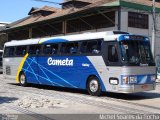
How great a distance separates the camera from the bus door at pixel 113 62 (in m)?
15.8

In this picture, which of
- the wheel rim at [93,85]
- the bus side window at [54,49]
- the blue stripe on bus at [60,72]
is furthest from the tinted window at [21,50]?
the wheel rim at [93,85]

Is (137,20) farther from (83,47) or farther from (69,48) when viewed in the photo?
(83,47)

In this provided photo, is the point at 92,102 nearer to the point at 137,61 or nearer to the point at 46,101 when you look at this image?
the point at 46,101

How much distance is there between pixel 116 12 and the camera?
117 feet

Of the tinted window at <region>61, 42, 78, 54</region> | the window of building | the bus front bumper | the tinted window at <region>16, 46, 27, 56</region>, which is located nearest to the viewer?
the bus front bumper

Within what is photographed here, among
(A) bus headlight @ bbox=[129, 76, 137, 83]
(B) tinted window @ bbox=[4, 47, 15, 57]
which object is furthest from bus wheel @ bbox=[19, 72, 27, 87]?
(A) bus headlight @ bbox=[129, 76, 137, 83]

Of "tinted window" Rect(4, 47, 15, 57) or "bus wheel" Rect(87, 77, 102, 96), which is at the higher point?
"tinted window" Rect(4, 47, 15, 57)

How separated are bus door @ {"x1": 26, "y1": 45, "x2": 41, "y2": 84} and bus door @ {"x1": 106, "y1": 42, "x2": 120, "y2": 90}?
603cm

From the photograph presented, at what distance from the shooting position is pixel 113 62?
52.5ft

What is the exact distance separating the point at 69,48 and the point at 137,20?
2001 cm

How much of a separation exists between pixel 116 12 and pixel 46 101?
22.7 meters

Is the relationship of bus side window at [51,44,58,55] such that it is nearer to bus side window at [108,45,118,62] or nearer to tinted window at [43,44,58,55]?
tinted window at [43,44,58,55]

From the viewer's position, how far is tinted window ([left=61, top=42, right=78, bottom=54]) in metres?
18.5

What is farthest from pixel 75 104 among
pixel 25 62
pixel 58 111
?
pixel 25 62
